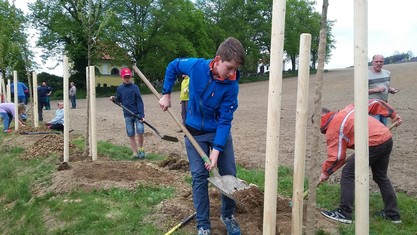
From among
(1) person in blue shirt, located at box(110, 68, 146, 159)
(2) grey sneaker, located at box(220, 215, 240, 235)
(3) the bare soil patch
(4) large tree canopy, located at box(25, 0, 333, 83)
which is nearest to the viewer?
(2) grey sneaker, located at box(220, 215, 240, 235)

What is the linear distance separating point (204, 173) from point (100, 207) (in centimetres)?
176

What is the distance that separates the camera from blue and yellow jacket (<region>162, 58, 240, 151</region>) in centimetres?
380

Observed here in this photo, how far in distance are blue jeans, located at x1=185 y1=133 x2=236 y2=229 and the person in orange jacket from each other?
1173mm

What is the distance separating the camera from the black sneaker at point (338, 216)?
14.7ft

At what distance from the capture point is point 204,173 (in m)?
3.91

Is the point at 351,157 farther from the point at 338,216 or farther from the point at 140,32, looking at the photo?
the point at 140,32

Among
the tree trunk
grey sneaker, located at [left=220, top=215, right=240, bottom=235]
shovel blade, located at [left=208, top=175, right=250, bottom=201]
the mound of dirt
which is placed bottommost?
grey sneaker, located at [left=220, top=215, right=240, bottom=235]

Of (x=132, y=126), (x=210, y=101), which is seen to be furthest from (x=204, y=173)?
(x=132, y=126)

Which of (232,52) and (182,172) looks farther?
(182,172)

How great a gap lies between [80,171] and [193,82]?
3328 mm

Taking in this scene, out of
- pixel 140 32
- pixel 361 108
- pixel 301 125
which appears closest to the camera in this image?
pixel 361 108

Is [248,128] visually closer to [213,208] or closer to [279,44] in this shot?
[213,208]

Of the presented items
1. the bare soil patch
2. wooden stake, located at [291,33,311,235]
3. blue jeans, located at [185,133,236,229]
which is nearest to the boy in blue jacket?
blue jeans, located at [185,133,236,229]

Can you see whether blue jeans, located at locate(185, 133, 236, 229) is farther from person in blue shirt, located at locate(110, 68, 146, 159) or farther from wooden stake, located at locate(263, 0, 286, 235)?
person in blue shirt, located at locate(110, 68, 146, 159)
